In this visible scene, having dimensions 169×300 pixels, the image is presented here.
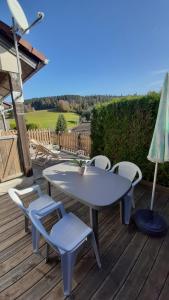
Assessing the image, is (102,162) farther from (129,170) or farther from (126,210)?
(126,210)

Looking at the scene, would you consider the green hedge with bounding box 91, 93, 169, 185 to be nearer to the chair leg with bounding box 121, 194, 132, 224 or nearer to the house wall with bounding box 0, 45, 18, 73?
the chair leg with bounding box 121, 194, 132, 224

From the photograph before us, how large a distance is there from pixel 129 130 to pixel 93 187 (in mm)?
2292

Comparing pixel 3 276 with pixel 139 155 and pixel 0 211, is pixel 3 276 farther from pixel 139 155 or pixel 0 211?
pixel 139 155

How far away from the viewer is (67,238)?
1.53m

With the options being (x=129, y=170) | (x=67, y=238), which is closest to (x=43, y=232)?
(x=67, y=238)

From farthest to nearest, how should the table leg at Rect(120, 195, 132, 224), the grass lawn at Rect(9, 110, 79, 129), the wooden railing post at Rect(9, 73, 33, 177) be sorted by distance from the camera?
the grass lawn at Rect(9, 110, 79, 129) → the wooden railing post at Rect(9, 73, 33, 177) → the table leg at Rect(120, 195, 132, 224)

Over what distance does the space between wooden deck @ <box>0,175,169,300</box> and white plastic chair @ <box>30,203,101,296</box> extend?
0.17 meters

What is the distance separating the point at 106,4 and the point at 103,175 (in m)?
4.55

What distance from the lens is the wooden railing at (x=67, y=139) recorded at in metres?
7.10

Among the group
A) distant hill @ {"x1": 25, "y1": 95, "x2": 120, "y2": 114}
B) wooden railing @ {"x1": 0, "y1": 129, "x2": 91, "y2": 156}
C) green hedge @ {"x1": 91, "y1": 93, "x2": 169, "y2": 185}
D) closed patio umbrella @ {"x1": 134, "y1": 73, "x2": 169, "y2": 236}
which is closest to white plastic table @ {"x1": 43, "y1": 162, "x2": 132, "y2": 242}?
closed patio umbrella @ {"x1": 134, "y1": 73, "x2": 169, "y2": 236}

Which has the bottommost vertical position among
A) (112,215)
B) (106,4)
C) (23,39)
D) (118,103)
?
(112,215)

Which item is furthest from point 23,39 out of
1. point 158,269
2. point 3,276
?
point 158,269

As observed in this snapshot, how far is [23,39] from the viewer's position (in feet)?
10.9

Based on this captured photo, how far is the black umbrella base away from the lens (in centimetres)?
208
